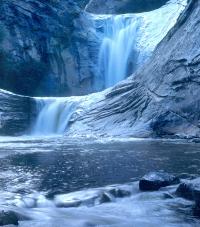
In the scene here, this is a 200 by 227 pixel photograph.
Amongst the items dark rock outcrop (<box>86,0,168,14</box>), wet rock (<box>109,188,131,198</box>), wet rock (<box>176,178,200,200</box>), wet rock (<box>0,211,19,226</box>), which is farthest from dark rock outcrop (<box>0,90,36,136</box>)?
wet rock (<box>0,211,19,226</box>)

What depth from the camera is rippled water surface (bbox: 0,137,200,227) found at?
26.3 ft

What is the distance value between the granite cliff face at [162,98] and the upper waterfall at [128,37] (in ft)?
33.5

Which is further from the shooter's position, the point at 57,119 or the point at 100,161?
the point at 57,119

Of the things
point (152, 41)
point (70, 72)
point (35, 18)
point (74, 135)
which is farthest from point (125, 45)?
point (74, 135)

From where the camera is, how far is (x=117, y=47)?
1571 inches

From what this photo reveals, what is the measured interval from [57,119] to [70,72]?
9.18 m

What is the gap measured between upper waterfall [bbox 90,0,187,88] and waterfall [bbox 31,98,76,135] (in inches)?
341

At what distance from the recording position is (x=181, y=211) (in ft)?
27.4

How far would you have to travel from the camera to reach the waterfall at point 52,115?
2969 centimetres

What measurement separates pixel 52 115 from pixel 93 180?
19.4 metres

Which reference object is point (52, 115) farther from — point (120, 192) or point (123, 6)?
point (120, 192)

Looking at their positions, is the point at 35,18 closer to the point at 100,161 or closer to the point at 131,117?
the point at 131,117

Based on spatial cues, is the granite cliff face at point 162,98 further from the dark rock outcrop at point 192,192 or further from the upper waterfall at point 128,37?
the dark rock outcrop at point 192,192

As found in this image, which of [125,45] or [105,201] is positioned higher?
[125,45]
